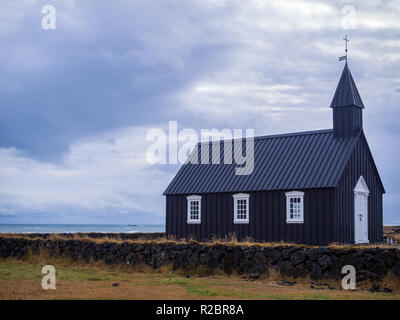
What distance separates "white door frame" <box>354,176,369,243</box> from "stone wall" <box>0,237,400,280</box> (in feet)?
37.0

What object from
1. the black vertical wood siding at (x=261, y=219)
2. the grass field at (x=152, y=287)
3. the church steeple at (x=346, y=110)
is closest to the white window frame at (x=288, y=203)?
the black vertical wood siding at (x=261, y=219)

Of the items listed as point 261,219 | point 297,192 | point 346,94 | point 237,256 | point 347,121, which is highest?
point 346,94

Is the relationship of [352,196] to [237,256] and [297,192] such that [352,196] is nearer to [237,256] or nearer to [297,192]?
[297,192]

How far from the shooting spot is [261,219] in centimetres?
2805

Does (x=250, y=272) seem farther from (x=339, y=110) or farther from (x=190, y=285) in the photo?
(x=339, y=110)

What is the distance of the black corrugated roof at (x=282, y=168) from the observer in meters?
26.8

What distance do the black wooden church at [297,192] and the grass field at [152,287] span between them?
9.34m

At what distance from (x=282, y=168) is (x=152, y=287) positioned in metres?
14.9

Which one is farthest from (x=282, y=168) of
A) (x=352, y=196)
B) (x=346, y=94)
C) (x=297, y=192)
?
(x=346, y=94)

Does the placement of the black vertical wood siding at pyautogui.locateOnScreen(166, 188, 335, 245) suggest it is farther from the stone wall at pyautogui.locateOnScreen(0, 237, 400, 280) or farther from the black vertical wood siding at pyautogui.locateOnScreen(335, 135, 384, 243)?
the stone wall at pyautogui.locateOnScreen(0, 237, 400, 280)

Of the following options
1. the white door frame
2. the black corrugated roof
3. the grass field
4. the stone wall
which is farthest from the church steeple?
the grass field

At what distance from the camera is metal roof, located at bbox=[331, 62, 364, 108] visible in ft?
95.1
